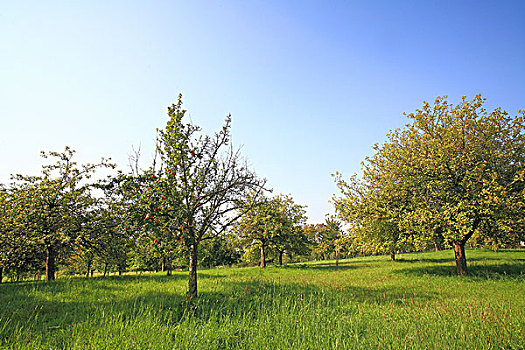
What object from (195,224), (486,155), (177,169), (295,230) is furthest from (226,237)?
(295,230)

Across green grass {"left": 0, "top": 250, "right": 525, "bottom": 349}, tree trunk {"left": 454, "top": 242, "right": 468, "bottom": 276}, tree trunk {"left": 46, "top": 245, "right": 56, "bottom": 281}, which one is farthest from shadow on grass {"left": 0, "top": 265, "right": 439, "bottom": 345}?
tree trunk {"left": 454, "top": 242, "right": 468, "bottom": 276}

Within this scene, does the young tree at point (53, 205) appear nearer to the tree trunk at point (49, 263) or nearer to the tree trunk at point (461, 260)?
the tree trunk at point (49, 263)

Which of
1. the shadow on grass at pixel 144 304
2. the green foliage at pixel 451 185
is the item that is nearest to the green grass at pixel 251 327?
the shadow on grass at pixel 144 304

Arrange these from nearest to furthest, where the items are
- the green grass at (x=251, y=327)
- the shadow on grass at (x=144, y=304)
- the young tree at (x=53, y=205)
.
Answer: the green grass at (x=251, y=327) < the shadow on grass at (x=144, y=304) < the young tree at (x=53, y=205)

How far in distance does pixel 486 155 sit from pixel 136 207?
19.6m

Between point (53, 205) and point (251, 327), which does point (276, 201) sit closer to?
point (251, 327)

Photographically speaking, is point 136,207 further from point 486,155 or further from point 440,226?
point 486,155

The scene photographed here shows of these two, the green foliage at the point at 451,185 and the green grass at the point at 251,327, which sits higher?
the green foliage at the point at 451,185

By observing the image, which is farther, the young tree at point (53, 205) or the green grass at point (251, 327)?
the young tree at point (53, 205)

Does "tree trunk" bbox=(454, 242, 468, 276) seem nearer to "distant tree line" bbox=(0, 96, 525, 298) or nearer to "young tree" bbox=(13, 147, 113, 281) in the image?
"distant tree line" bbox=(0, 96, 525, 298)

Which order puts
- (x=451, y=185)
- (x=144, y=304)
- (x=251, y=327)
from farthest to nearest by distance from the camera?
(x=451, y=185) < (x=144, y=304) < (x=251, y=327)

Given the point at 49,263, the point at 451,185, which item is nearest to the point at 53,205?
the point at 49,263

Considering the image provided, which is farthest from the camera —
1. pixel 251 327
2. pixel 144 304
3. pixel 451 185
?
pixel 451 185

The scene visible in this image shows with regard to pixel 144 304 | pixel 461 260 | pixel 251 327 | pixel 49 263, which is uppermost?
pixel 49 263
